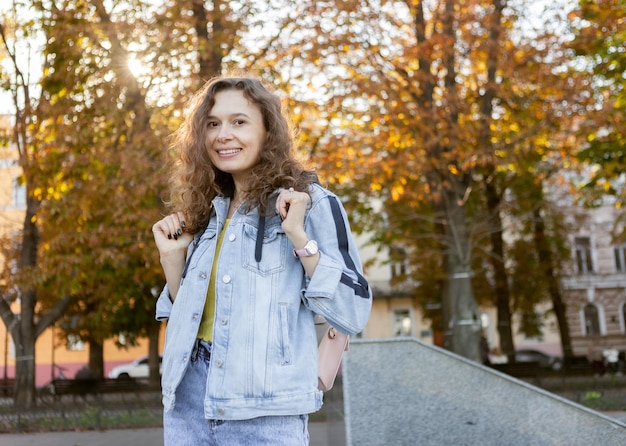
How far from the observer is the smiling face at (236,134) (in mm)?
2375

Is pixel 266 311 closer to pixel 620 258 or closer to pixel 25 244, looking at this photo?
pixel 25 244

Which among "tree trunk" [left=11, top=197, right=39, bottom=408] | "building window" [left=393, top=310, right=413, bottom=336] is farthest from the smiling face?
"building window" [left=393, top=310, right=413, bottom=336]

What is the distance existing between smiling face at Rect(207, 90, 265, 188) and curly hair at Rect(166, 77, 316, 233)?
0.9 inches

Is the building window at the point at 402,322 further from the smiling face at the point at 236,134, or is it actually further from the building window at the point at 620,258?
the smiling face at the point at 236,134

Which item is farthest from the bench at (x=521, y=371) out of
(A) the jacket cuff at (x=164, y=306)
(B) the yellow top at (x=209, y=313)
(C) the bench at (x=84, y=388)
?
(B) the yellow top at (x=209, y=313)

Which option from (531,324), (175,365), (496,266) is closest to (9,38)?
(496,266)

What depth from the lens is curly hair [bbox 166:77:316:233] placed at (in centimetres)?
232

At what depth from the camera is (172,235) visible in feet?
8.12

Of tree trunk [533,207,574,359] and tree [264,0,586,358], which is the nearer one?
tree [264,0,586,358]

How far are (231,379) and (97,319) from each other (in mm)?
24062

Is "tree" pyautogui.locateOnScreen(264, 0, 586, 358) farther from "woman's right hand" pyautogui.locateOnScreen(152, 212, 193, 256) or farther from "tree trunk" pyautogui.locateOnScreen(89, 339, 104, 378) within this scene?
"tree trunk" pyautogui.locateOnScreen(89, 339, 104, 378)

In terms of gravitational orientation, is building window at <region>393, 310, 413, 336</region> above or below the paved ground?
above

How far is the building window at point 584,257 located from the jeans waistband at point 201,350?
42570 millimetres

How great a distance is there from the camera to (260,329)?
210 centimetres
